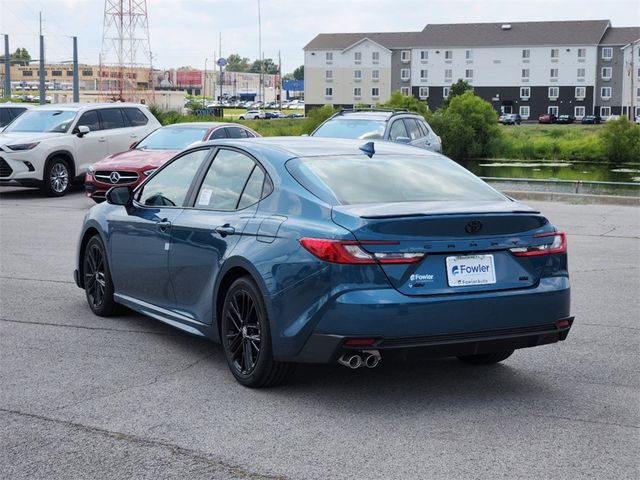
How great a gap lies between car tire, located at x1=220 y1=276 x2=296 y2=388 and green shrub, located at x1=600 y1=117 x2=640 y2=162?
211 feet

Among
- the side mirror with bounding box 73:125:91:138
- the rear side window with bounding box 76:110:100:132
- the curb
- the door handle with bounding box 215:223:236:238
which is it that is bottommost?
the curb

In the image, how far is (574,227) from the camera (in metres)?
16.0

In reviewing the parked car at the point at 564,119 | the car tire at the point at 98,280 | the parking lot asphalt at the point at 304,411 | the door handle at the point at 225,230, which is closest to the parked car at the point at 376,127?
the car tire at the point at 98,280

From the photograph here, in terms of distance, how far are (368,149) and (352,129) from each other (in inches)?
538

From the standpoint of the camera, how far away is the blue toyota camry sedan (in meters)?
5.66

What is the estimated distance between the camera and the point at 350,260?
5.63 m

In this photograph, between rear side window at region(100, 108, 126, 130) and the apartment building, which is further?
the apartment building

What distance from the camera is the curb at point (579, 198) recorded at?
20.0 m

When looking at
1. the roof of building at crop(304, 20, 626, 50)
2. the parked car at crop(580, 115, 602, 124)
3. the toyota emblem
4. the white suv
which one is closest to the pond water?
the white suv

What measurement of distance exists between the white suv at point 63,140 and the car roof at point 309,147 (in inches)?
596

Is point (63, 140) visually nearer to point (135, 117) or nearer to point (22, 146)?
point (22, 146)

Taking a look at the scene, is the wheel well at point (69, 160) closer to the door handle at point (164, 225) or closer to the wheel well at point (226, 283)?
the door handle at point (164, 225)

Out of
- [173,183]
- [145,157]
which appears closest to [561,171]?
[145,157]

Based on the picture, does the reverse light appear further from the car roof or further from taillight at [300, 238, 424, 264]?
taillight at [300, 238, 424, 264]
